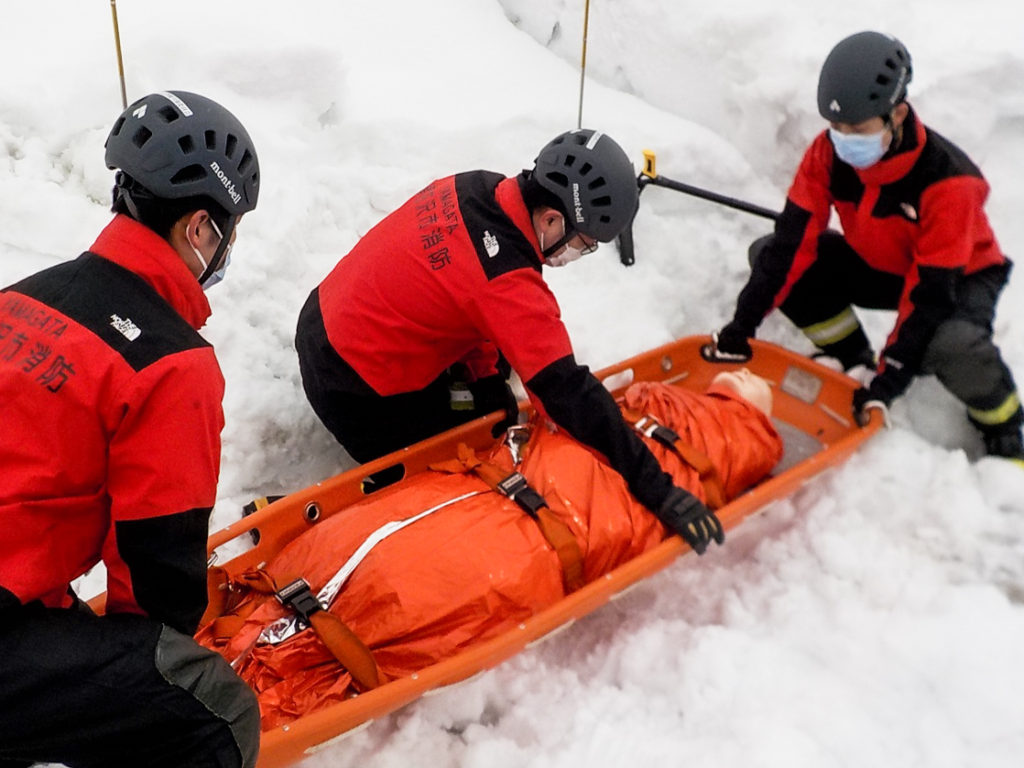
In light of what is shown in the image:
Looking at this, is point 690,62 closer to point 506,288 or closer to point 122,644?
point 506,288

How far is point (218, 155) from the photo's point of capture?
73.5 inches

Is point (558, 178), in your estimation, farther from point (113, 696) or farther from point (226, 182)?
point (113, 696)

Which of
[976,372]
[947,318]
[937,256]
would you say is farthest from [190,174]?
[976,372]

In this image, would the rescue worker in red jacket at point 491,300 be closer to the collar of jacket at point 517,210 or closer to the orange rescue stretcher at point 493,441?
the collar of jacket at point 517,210

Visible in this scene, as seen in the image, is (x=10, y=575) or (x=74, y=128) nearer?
(x=10, y=575)

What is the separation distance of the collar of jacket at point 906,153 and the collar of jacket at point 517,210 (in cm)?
137

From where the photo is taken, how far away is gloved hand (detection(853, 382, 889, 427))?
10.9ft

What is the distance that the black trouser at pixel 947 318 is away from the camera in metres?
3.20

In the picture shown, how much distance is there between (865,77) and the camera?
2822 millimetres

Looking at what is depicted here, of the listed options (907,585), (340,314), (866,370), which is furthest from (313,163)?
(907,585)

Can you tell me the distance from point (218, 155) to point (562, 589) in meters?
1.53

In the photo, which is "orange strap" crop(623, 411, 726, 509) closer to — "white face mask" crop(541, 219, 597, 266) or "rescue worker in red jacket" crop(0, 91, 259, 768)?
"white face mask" crop(541, 219, 597, 266)

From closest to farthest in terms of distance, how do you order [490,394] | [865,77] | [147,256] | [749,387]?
[147,256]
[865,77]
[749,387]
[490,394]

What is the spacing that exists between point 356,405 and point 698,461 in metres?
1.26
